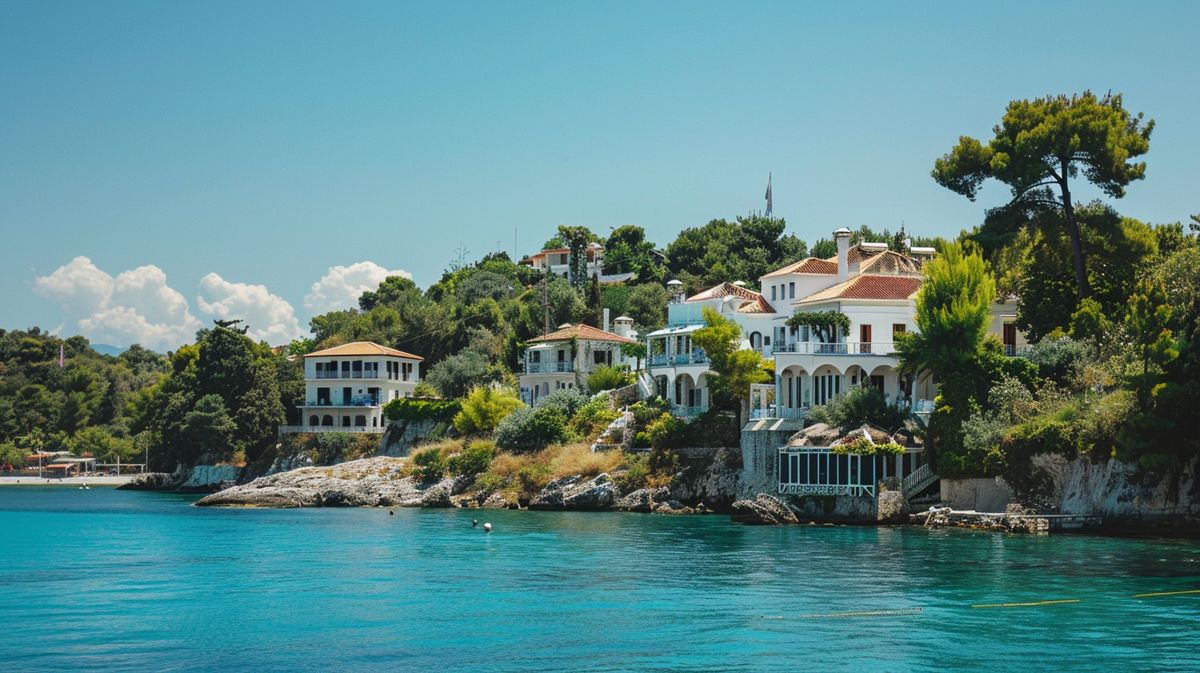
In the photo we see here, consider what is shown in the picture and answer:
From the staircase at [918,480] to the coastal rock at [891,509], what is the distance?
0.94 m

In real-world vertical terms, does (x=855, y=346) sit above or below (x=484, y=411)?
above

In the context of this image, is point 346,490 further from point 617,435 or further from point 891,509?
point 891,509

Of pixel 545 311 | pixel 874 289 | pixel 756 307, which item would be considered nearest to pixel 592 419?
pixel 756 307

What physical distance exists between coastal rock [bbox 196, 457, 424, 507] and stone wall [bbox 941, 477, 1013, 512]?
2930 cm

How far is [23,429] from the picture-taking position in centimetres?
13350

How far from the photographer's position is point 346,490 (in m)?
78.1

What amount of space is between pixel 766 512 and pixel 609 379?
80.7 feet

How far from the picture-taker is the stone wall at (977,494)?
54.4m

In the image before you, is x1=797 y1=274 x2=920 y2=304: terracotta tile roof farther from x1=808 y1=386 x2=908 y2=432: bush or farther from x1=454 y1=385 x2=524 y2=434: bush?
x1=454 y1=385 x2=524 y2=434: bush

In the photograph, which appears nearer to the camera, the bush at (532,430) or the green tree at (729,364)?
the green tree at (729,364)

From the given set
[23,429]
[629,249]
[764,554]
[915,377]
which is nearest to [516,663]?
[764,554]

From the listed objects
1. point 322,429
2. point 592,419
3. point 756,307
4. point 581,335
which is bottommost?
point 322,429

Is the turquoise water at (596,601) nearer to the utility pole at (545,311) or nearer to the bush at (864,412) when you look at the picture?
the bush at (864,412)

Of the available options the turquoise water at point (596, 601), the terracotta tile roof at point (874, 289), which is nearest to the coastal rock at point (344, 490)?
the turquoise water at point (596, 601)
